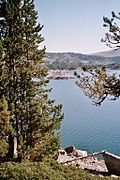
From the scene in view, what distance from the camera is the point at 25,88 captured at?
20.6 metres

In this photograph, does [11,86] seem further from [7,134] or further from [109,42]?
[109,42]

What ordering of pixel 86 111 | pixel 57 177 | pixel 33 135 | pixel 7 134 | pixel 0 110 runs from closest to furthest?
1. pixel 57 177
2. pixel 0 110
3. pixel 7 134
4. pixel 33 135
5. pixel 86 111

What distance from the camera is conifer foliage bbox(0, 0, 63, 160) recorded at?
20.4 meters

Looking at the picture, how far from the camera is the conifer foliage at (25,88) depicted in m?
20.4

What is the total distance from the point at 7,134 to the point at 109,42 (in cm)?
1075

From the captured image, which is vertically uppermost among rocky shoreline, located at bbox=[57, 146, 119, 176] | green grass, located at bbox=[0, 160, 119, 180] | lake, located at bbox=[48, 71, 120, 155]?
green grass, located at bbox=[0, 160, 119, 180]

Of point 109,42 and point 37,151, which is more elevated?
point 109,42

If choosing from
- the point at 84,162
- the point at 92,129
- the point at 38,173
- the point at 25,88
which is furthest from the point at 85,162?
the point at 92,129

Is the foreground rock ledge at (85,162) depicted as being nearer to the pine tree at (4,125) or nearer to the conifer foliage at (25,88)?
the conifer foliage at (25,88)

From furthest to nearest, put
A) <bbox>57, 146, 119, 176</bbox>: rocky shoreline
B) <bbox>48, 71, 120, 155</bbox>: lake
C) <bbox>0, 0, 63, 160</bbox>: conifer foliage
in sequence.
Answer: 1. <bbox>48, 71, 120, 155</bbox>: lake
2. <bbox>57, 146, 119, 176</bbox>: rocky shoreline
3. <bbox>0, 0, 63, 160</bbox>: conifer foliage

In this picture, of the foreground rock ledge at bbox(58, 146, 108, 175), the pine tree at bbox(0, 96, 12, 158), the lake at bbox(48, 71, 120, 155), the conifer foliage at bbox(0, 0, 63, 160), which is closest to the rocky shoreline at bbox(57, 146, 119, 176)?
the foreground rock ledge at bbox(58, 146, 108, 175)

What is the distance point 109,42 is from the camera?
13758 mm

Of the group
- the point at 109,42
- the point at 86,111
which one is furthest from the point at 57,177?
the point at 86,111

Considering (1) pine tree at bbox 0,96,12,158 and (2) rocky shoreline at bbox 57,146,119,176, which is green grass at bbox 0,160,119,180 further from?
(2) rocky shoreline at bbox 57,146,119,176
